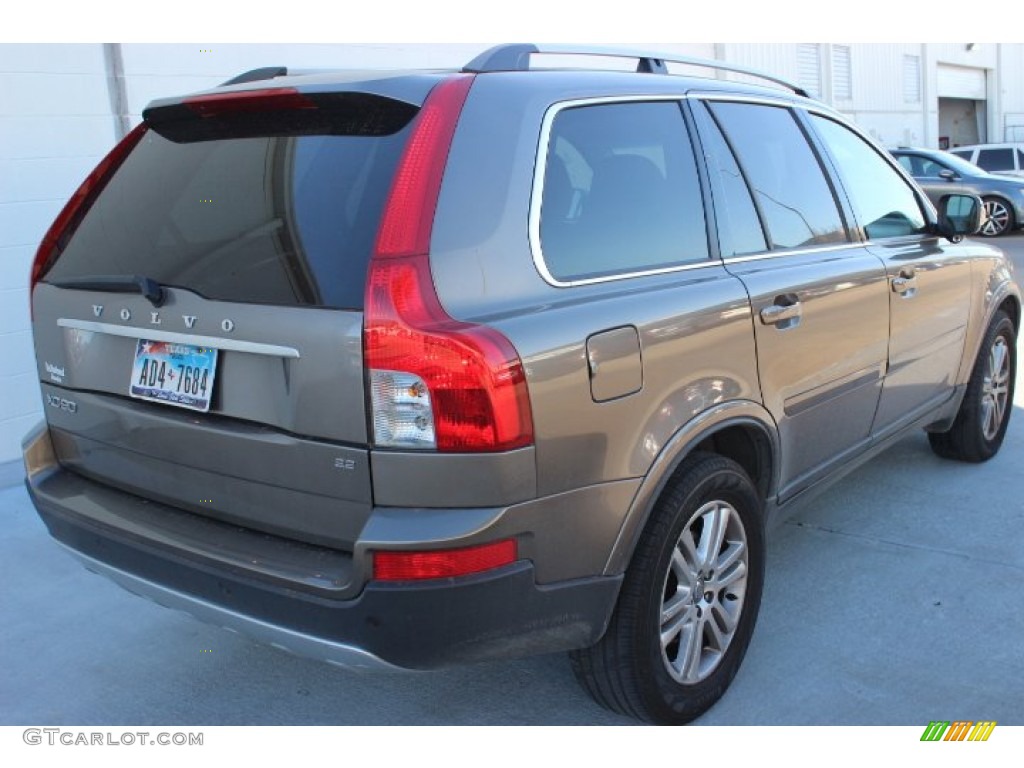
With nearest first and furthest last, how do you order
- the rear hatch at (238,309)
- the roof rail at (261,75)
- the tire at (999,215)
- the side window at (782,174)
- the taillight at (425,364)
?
the taillight at (425,364)
the rear hatch at (238,309)
the roof rail at (261,75)
the side window at (782,174)
the tire at (999,215)

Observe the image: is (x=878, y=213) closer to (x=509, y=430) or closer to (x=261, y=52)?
(x=509, y=430)

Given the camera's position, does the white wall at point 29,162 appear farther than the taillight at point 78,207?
Yes

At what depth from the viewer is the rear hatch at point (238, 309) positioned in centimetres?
227

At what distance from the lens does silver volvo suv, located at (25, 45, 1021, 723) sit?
2203 mm

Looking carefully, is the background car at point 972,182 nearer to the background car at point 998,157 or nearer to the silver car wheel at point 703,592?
the background car at point 998,157

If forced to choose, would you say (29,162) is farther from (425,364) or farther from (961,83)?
(961,83)

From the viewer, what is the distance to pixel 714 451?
10.2 ft

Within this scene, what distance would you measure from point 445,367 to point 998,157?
735 inches

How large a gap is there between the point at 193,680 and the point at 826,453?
2330 mm

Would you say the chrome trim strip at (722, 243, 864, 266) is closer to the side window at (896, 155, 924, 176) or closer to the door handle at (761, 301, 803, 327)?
the door handle at (761, 301, 803, 327)

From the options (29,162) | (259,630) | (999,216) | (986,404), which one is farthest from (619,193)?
(999,216)

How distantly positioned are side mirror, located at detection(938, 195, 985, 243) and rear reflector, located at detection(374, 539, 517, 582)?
10.4ft

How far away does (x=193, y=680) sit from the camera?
10.7ft

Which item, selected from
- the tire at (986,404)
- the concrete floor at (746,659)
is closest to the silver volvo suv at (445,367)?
the concrete floor at (746,659)
